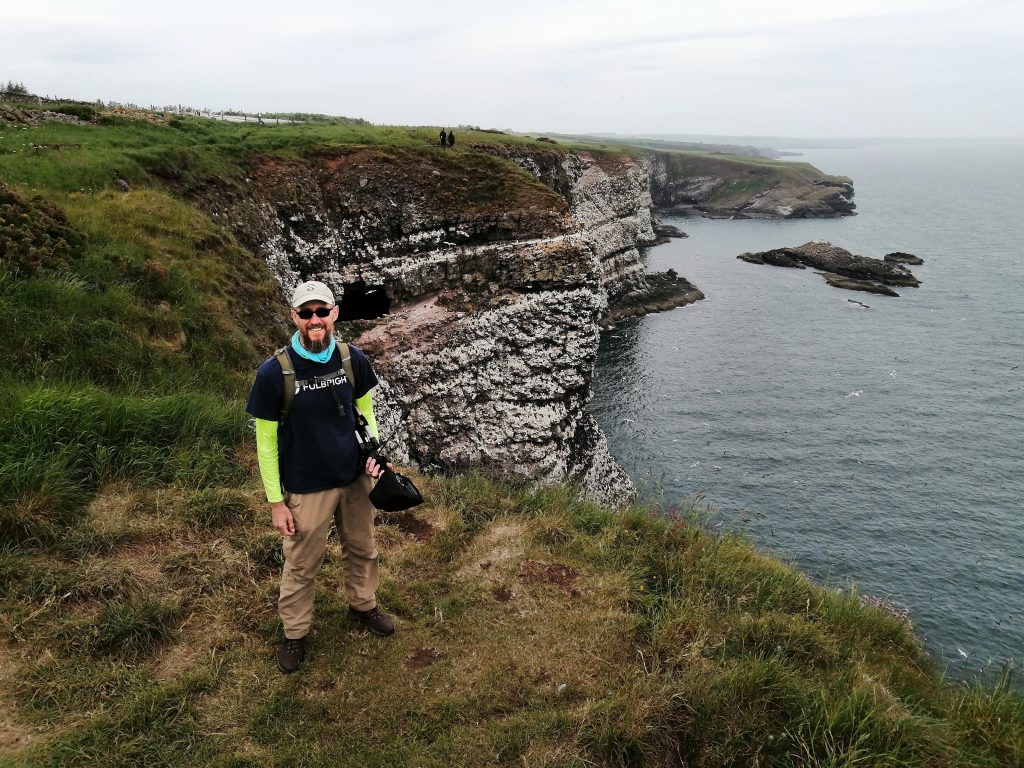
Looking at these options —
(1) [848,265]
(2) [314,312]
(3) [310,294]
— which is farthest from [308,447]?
(1) [848,265]

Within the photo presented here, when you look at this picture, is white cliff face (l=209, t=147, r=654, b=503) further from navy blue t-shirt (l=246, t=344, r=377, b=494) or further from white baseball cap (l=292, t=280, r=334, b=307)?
white baseball cap (l=292, t=280, r=334, b=307)

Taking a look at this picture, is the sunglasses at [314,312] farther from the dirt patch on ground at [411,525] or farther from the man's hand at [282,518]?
the dirt patch on ground at [411,525]

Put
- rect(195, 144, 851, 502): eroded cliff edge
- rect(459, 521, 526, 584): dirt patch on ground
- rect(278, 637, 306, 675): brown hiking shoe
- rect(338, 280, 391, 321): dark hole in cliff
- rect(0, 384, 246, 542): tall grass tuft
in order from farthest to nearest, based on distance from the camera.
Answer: rect(338, 280, 391, 321): dark hole in cliff < rect(195, 144, 851, 502): eroded cliff edge < rect(459, 521, 526, 584): dirt patch on ground < rect(0, 384, 246, 542): tall grass tuft < rect(278, 637, 306, 675): brown hiking shoe

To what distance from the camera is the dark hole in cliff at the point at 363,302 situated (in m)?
24.9

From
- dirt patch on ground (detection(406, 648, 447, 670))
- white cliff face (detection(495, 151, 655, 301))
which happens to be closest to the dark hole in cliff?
dirt patch on ground (detection(406, 648, 447, 670))

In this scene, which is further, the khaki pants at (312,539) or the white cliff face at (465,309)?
the white cliff face at (465,309)

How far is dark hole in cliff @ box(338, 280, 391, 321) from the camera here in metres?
24.9

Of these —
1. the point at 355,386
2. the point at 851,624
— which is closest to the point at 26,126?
the point at 355,386

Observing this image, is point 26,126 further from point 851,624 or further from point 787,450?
point 787,450

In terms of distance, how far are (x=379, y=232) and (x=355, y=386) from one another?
2148 centimetres

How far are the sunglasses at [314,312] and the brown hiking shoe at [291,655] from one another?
3.20 m

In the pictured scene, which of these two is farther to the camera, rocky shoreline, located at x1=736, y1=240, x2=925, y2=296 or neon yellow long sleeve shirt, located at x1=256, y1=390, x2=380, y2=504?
rocky shoreline, located at x1=736, y1=240, x2=925, y2=296

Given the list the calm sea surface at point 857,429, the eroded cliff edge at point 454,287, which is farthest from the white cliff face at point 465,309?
the calm sea surface at point 857,429

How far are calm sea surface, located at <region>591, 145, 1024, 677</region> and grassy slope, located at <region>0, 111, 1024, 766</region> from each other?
2828 mm
